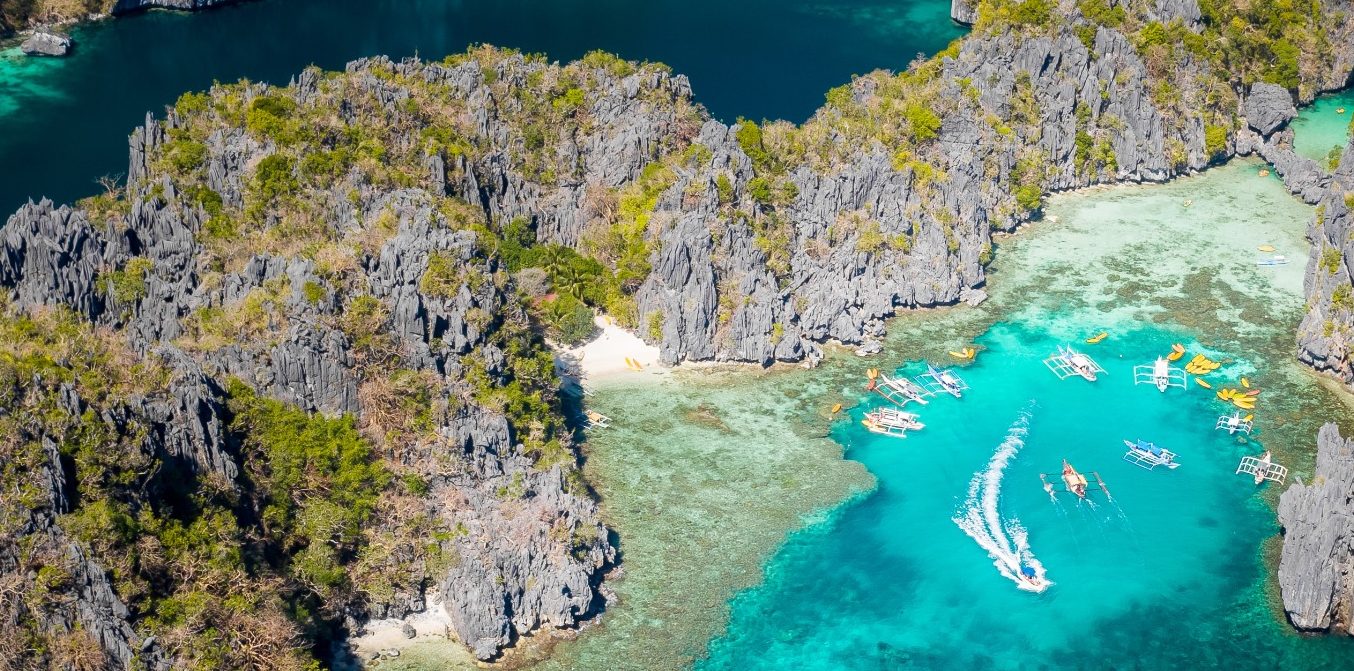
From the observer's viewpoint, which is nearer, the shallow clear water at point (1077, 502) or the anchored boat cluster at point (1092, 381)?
the shallow clear water at point (1077, 502)

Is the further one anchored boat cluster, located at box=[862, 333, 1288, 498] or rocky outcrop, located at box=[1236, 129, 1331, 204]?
rocky outcrop, located at box=[1236, 129, 1331, 204]

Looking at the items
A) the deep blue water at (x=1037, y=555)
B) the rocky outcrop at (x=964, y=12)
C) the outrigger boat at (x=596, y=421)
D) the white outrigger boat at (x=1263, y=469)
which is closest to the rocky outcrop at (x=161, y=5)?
the rocky outcrop at (x=964, y=12)

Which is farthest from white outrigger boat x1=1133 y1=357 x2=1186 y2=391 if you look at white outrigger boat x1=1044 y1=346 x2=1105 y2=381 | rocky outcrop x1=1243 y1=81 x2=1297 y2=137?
rocky outcrop x1=1243 y1=81 x2=1297 y2=137

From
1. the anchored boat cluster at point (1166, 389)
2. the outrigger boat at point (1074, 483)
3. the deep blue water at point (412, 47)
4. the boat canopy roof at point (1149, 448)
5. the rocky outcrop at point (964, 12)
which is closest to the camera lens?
the outrigger boat at point (1074, 483)

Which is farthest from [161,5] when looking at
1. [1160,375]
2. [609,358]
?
[1160,375]

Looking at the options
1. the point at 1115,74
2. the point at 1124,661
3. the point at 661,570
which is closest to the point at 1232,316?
the point at 1115,74

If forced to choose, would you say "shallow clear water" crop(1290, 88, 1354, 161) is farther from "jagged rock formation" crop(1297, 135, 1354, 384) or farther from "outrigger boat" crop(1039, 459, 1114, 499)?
"outrigger boat" crop(1039, 459, 1114, 499)

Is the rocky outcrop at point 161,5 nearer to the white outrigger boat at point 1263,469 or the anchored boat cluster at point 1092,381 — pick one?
the anchored boat cluster at point 1092,381
